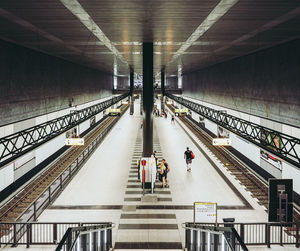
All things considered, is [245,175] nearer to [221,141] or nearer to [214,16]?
[221,141]

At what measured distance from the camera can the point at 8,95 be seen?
13.0 m

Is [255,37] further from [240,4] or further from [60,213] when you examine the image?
[60,213]

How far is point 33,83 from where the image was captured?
1580 centimetres

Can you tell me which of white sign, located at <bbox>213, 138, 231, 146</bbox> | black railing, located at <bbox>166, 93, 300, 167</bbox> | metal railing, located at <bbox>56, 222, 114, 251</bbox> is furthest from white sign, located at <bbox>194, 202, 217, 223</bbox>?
white sign, located at <bbox>213, 138, 231, 146</bbox>

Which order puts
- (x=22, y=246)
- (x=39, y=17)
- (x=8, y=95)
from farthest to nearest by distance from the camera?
(x=8, y=95), (x=39, y=17), (x=22, y=246)

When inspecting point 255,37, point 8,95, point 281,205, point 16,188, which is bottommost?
point 16,188

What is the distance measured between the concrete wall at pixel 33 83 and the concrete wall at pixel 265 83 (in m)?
11.2

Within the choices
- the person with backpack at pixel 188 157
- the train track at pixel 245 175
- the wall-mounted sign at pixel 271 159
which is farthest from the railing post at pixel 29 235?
the wall-mounted sign at pixel 271 159

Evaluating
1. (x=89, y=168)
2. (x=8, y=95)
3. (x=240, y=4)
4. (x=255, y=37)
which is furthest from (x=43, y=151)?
(x=240, y=4)

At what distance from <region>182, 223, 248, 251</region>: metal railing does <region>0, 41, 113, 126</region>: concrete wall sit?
28.0 ft

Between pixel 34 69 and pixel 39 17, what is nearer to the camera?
pixel 39 17

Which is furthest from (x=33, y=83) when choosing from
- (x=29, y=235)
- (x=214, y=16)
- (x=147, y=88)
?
(x=214, y=16)

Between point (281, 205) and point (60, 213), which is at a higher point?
point (281, 205)

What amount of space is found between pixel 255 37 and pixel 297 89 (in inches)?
103
